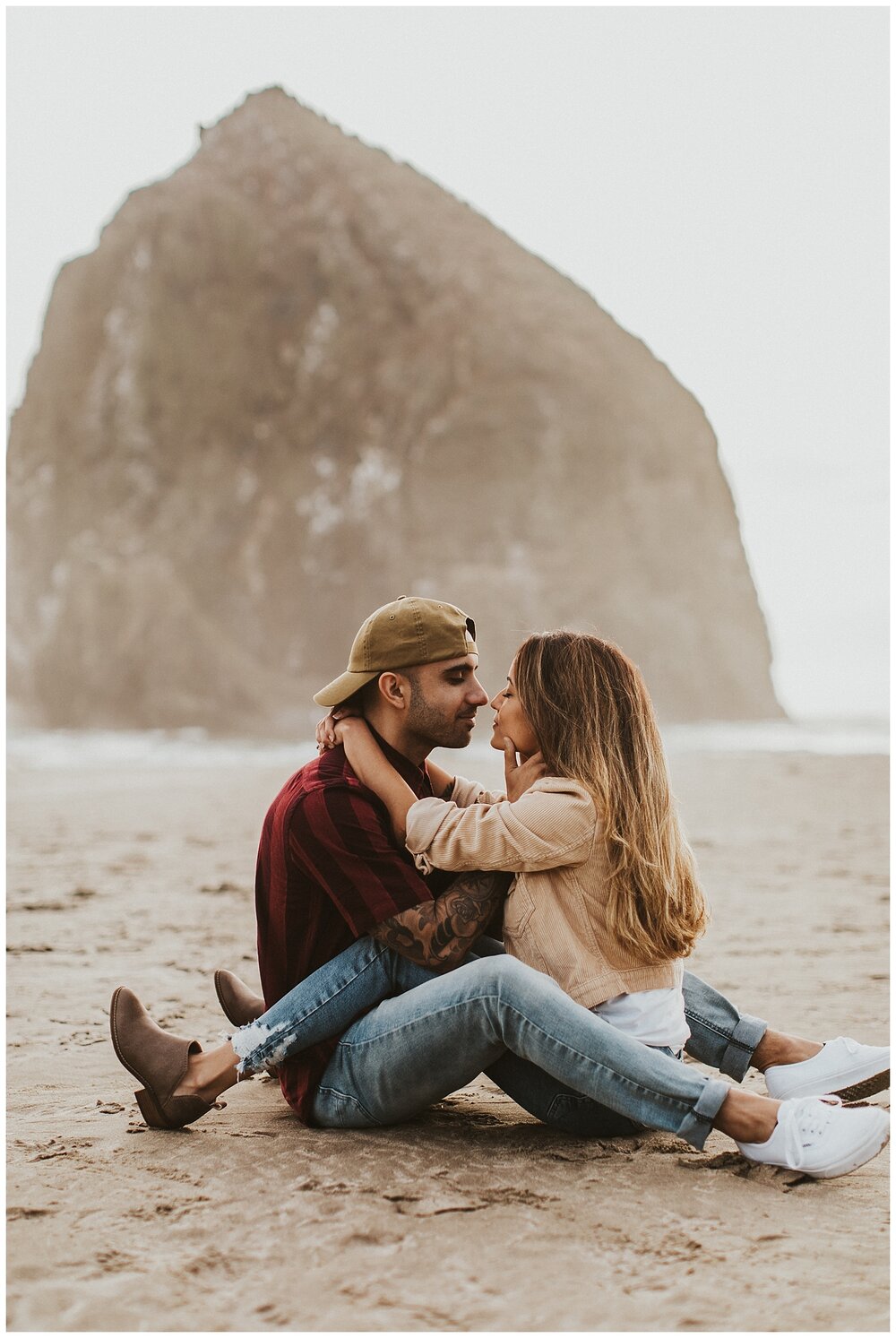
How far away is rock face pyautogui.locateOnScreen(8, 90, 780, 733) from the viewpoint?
40844 mm

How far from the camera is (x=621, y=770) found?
9.26 ft

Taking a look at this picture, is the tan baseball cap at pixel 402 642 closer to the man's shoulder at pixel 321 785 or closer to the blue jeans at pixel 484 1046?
the man's shoulder at pixel 321 785

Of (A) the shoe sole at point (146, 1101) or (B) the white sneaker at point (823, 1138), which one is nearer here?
(B) the white sneaker at point (823, 1138)

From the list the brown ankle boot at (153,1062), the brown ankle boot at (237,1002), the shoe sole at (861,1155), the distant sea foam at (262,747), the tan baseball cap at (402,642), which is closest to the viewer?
the shoe sole at (861,1155)

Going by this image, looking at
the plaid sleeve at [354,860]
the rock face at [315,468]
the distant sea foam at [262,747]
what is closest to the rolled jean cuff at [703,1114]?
the plaid sleeve at [354,860]

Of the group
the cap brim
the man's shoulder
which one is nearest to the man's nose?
the cap brim

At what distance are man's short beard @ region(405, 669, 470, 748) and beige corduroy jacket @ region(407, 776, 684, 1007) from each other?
0.94 feet

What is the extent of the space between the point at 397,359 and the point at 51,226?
16176 millimetres

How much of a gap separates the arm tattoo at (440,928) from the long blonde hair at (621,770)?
336 millimetres

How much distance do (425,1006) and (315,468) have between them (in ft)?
138

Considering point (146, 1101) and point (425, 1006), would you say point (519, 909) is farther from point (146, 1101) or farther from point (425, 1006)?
point (146, 1101)

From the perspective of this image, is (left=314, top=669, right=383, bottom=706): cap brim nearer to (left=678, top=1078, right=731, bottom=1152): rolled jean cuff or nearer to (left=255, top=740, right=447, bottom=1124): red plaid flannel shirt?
(left=255, top=740, right=447, bottom=1124): red plaid flannel shirt

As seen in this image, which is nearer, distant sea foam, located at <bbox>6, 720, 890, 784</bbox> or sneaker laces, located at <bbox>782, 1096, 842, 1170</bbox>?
sneaker laces, located at <bbox>782, 1096, 842, 1170</bbox>

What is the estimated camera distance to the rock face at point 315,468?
40844 mm
